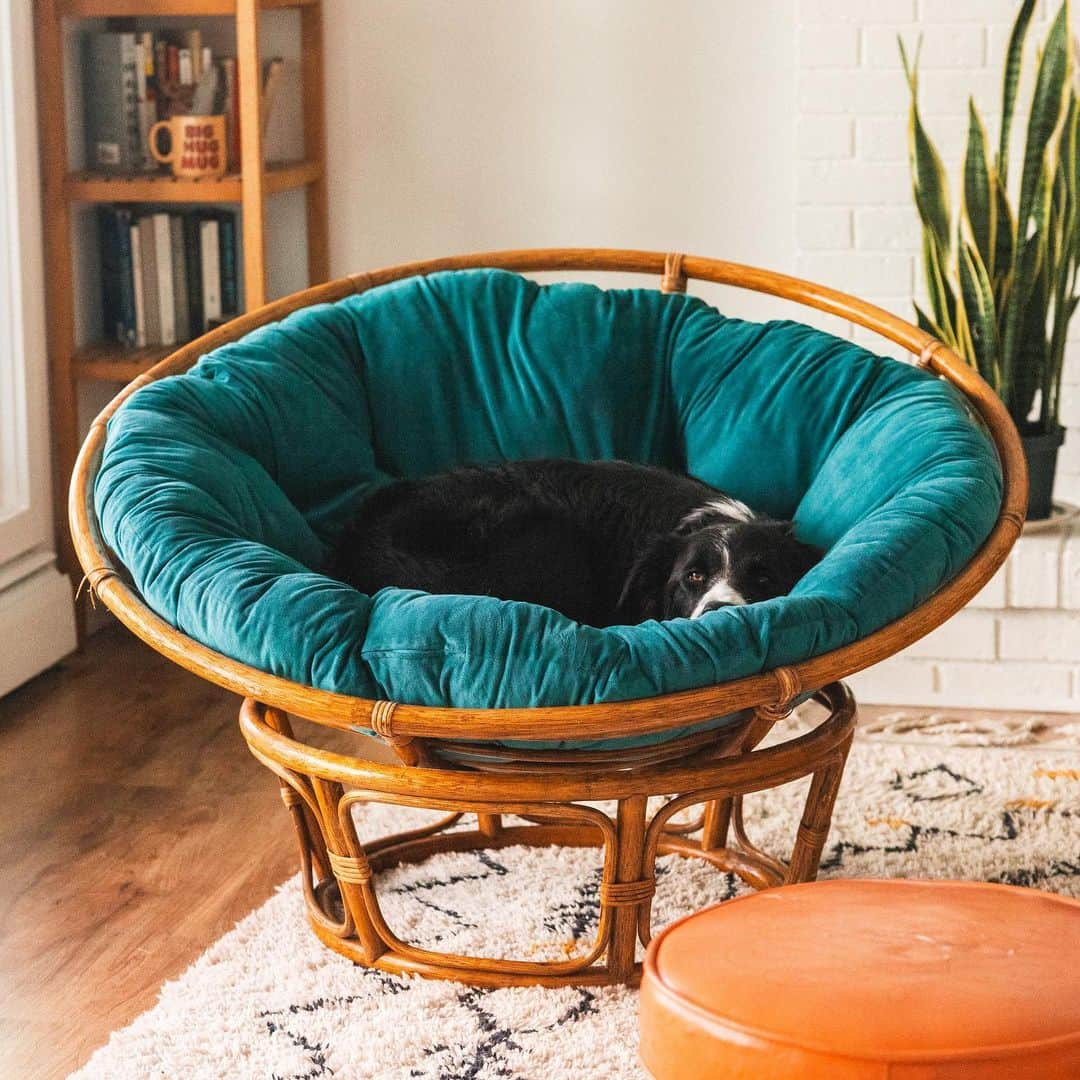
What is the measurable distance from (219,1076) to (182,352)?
110 cm

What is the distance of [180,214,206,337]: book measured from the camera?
10.9ft

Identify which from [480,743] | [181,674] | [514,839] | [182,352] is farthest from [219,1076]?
[181,674]

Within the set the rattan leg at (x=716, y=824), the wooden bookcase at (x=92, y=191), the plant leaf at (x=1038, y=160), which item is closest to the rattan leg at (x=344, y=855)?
the rattan leg at (x=716, y=824)

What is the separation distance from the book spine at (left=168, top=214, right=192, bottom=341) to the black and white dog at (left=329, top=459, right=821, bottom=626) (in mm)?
1365

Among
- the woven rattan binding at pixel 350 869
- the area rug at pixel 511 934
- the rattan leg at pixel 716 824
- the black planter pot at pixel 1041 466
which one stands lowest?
the area rug at pixel 511 934

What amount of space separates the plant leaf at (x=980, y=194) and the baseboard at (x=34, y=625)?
1.99 meters

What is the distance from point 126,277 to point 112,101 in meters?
0.38

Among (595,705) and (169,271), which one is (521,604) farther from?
(169,271)

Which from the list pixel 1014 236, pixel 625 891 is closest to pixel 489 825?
pixel 625 891

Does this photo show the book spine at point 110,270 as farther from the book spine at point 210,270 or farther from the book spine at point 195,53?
the book spine at point 195,53

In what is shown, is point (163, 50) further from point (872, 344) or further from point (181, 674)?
point (872, 344)

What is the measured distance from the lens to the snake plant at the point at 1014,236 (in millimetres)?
2816

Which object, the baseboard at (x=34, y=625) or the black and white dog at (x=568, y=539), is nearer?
the black and white dog at (x=568, y=539)

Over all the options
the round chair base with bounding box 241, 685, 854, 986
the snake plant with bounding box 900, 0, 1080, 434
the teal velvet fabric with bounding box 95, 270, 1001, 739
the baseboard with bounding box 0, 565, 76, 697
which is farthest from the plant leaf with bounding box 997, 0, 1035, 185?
the baseboard with bounding box 0, 565, 76, 697
